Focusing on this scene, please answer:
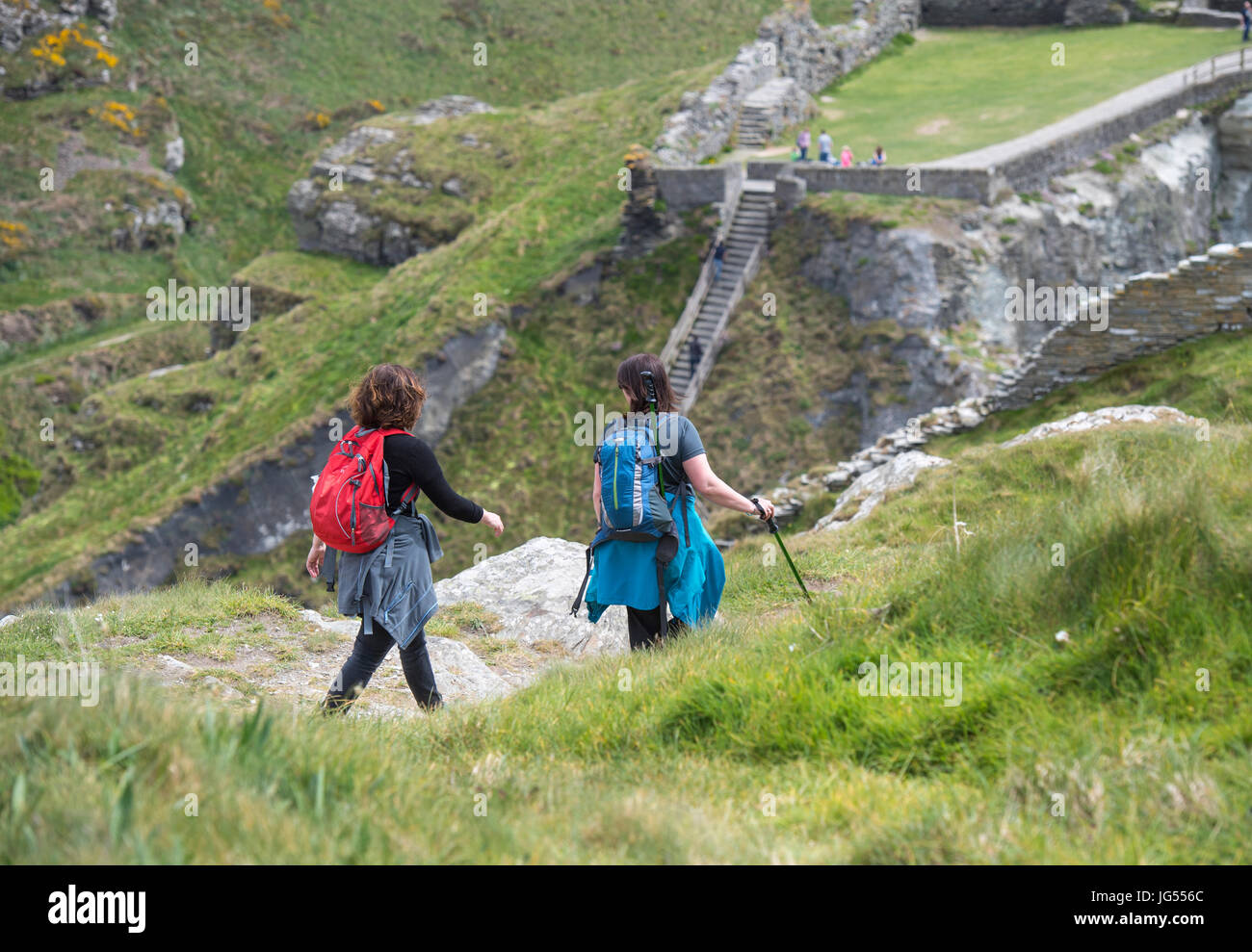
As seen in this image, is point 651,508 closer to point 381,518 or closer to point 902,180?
point 381,518

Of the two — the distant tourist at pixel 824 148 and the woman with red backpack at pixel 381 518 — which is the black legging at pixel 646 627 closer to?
the woman with red backpack at pixel 381 518

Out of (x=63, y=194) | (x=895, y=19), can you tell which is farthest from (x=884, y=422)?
(x=63, y=194)

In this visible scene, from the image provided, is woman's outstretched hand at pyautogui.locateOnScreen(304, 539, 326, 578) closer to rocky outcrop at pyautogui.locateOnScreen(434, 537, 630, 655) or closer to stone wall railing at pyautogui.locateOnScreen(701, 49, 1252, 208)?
rocky outcrop at pyautogui.locateOnScreen(434, 537, 630, 655)

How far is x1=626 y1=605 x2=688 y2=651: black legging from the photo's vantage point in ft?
19.6

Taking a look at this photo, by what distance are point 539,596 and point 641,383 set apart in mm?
3944

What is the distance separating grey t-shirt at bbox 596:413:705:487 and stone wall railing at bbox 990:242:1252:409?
1044 centimetres

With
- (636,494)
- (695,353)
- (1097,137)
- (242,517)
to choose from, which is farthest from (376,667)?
(1097,137)

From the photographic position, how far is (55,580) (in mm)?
20797

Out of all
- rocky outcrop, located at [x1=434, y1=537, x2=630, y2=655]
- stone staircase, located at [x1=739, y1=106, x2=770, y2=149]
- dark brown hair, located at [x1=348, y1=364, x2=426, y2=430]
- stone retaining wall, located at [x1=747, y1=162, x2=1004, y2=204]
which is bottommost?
rocky outcrop, located at [x1=434, y1=537, x2=630, y2=655]

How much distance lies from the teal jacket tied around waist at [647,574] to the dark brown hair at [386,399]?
4.58ft

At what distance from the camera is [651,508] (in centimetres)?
562

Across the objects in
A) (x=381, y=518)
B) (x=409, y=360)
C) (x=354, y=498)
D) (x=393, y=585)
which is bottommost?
(x=409, y=360)

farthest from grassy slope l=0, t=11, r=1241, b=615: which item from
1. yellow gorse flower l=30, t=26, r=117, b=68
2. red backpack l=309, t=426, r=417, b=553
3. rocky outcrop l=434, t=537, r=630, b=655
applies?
yellow gorse flower l=30, t=26, r=117, b=68
